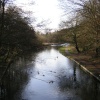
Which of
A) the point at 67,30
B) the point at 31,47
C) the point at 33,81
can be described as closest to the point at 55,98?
the point at 33,81

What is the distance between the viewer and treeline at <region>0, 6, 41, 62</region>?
927cm

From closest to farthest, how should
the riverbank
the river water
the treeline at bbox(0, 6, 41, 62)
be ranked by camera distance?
the treeline at bbox(0, 6, 41, 62), the river water, the riverbank

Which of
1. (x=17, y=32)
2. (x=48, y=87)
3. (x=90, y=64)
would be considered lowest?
(x=48, y=87)

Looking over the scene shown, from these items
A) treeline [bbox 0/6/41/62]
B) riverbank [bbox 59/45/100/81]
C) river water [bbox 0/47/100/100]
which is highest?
treeline [bbox 0/6/41/62]

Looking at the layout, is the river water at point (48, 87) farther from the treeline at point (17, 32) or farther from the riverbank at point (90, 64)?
the treeline at point (17, 32)

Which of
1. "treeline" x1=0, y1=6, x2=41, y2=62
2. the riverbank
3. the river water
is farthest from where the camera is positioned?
the riverbank

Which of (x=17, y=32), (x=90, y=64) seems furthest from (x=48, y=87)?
(x=90, y=64)

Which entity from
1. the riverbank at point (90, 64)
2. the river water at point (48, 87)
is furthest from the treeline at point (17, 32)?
the riverbank at point (90, 64)

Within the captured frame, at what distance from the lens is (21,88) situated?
788 inches

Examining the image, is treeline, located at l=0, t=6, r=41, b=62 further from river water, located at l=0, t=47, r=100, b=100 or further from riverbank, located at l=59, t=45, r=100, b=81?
riverbank, located at l=59, t=45, r=100, b=81

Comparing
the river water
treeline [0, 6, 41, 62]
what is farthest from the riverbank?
treeline [0, 6, 41, 62]

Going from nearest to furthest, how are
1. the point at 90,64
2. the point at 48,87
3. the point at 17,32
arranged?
the point at 17,32 < the point at 48,87 < the point at 90,64

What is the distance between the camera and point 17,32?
947cm

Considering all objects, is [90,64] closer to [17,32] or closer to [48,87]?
[48,87]
